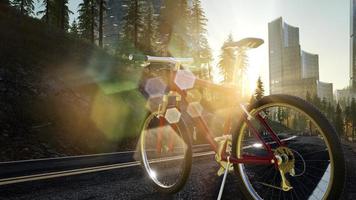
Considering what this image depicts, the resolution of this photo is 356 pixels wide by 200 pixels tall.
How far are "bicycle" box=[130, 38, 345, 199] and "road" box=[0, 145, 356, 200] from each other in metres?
0.21

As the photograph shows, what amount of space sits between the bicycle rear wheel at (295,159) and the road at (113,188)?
0.32m

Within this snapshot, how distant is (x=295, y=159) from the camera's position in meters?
→ 3.13

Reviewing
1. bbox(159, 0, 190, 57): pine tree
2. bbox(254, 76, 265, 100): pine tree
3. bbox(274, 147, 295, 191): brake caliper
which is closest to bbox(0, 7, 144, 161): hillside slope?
bbox(274, 147, 295, 191): brake caliper

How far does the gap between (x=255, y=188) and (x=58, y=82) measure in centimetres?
2002

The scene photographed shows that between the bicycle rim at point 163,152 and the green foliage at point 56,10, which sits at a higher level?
the green foliage at point 56,10

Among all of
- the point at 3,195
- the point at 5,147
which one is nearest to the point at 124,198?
the point at 3,195

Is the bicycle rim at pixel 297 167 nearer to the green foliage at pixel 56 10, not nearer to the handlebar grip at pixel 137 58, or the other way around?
the handlebar grip at pixel 137 58

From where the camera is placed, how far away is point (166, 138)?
488 cm

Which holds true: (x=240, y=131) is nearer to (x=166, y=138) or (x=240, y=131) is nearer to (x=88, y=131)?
(x=166, y=138)

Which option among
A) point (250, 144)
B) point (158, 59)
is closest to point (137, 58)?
point (158, 59)

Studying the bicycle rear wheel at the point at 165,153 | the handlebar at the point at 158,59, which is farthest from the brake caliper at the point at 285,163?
the handlebar at the point at 158,59

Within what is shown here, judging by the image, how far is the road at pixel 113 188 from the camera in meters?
3.32

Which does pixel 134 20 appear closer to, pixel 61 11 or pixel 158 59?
pixel 61 11

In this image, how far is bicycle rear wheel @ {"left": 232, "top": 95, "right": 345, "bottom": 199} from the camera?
8.36 ft
